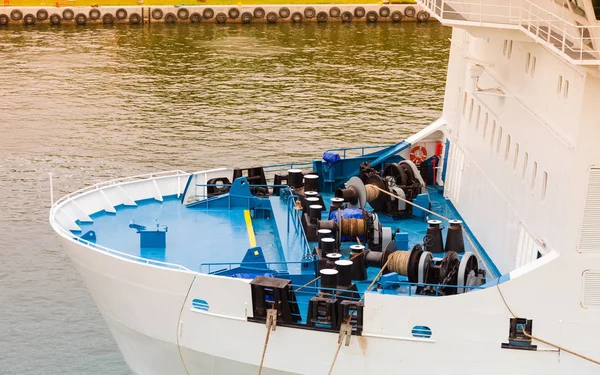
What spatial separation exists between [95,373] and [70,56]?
34357 millimetres

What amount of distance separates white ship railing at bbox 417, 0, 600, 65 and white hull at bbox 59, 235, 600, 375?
9.97ft

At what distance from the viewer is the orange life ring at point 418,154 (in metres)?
21.8

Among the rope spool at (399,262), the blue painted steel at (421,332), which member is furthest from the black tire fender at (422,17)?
the blue painted steel at (421,332)

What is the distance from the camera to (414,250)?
16.0 meters

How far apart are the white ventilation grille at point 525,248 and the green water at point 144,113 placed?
921cm

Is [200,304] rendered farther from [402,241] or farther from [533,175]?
[533,175]

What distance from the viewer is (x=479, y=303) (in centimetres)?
1437

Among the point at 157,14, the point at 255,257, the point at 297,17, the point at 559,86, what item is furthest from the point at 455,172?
the point at 157,14

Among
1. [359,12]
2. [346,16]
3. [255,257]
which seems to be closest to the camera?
[255,257]

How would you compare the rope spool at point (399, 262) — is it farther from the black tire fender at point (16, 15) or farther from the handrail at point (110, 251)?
the black tire fender at point (16, 15)

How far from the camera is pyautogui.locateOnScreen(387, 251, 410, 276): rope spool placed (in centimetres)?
1599

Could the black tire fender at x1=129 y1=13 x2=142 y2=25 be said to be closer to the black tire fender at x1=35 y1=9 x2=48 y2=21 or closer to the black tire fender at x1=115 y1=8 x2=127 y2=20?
the black tire fender at x1=115 y1=8 x2=127 y2=20

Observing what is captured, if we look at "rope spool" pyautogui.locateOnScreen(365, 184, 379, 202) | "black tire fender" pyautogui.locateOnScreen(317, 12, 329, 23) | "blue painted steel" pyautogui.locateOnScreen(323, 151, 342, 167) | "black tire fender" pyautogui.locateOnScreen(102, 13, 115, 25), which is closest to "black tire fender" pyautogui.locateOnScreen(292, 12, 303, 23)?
"black tire fender" pyautogui.locateOnScreen(317, 12, 329, 23)

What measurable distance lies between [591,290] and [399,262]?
10.6 ft
